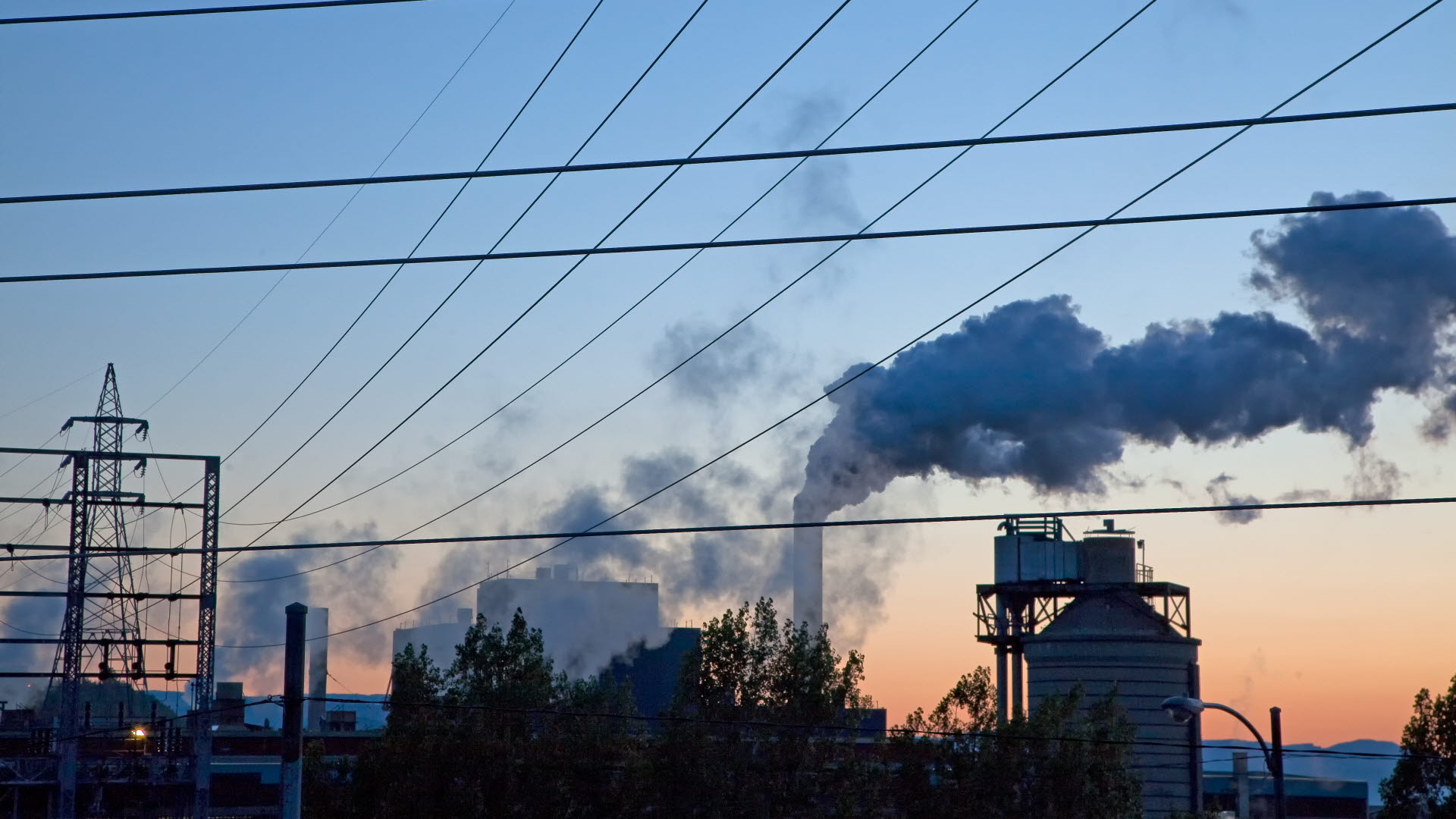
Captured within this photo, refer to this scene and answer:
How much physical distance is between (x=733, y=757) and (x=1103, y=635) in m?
20.4

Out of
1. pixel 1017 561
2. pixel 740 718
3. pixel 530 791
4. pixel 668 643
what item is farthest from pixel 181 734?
pixel 668 643

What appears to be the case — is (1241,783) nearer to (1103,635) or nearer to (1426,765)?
(1103,635)

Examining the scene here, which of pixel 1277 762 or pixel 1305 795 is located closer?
pixel 1277 762

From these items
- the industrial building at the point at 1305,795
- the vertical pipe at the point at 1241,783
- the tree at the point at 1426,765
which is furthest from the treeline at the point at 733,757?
the industrial building at the point at 1305,795

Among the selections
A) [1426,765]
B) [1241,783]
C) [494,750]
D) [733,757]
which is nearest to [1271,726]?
[1426,765]

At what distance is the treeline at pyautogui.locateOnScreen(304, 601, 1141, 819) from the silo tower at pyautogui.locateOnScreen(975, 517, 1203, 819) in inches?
Result: 511

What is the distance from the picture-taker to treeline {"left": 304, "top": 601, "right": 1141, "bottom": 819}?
116 feet

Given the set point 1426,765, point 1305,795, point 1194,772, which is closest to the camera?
point 1426,765

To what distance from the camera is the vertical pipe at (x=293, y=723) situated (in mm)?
19688

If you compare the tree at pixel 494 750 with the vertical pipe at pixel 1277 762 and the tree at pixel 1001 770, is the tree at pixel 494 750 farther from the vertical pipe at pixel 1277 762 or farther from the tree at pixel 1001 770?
the vertical pipe at pixel 1277 762

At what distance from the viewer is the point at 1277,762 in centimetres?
2142

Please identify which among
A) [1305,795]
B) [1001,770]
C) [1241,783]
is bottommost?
[1305,795]

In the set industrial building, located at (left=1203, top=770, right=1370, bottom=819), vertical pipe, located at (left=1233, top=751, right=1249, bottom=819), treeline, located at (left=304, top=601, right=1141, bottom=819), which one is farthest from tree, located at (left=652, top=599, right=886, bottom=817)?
industrial building, located at (left=1203, top=770, right=1370, bottom=819)

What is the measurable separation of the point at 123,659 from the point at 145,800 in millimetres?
3922
